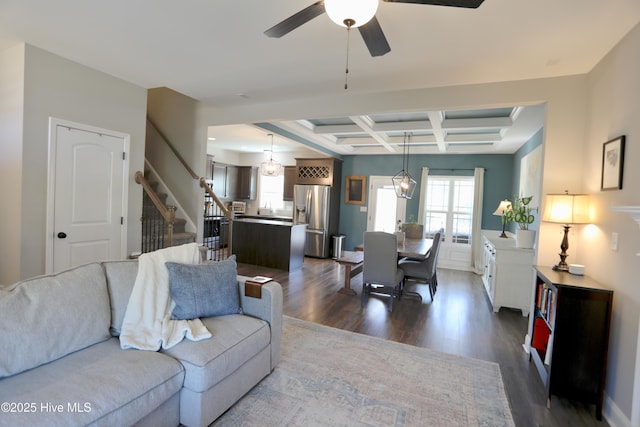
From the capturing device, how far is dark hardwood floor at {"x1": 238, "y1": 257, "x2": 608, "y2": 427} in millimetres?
2273

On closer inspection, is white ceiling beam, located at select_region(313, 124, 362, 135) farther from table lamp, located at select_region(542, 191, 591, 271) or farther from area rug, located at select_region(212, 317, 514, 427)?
area rug, located at select_region(212, 317, 514, 427)

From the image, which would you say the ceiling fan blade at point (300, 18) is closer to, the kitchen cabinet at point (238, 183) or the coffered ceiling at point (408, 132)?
the coffered ceiling at point (408, 132)

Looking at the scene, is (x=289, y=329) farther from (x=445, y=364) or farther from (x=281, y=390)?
(x=445, y=364)

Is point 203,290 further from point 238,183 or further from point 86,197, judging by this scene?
point 238,183

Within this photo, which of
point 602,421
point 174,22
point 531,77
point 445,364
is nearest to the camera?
point 602,421

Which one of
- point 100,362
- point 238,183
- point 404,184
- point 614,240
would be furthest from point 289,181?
point 100,362

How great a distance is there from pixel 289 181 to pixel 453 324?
5.61 metres

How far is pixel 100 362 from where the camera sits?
165 centimetres

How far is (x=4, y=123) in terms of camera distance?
318 centimetres

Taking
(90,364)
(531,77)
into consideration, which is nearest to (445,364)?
(90,364)

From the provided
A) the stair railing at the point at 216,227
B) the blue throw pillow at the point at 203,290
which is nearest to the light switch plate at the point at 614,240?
the blue throw pillow at the point at 203,290

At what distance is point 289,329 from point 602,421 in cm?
251

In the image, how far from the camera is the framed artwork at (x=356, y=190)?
8008 mm

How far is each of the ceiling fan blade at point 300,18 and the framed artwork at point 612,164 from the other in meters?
2.25
